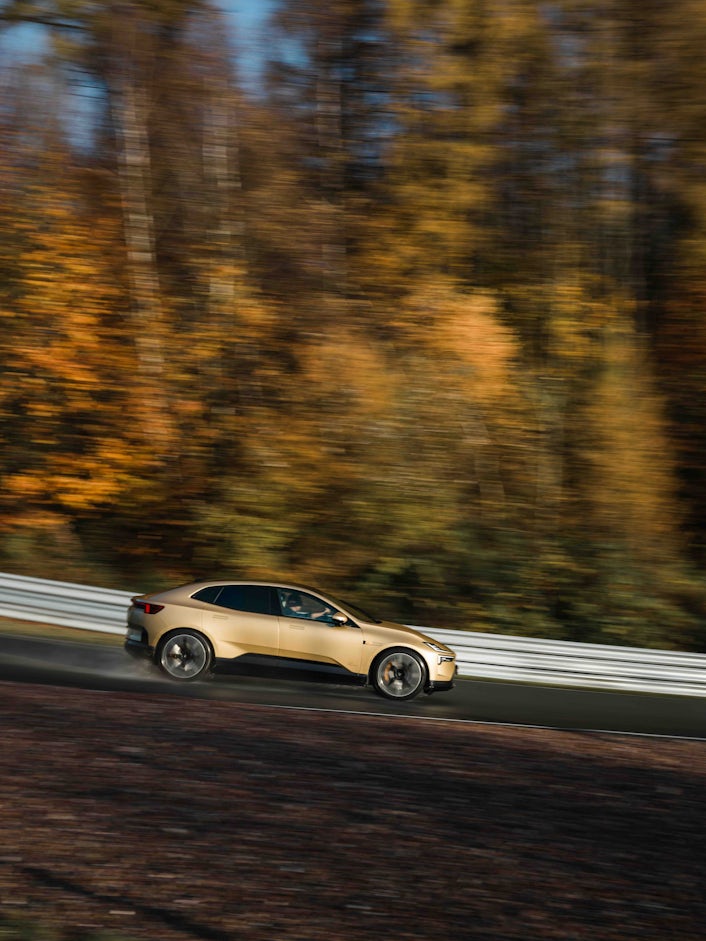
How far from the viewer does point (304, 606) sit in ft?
41.4

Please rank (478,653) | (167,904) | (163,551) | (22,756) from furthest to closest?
(163,551)
(478,653)
(22,756)
(167,904)

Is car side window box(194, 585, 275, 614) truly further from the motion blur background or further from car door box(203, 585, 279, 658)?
the motion blur background

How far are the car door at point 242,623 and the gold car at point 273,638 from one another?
1cm

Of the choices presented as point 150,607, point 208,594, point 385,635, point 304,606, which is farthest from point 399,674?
point 150,607

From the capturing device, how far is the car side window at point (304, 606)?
12.6 metres

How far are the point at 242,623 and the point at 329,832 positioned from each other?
6.04m

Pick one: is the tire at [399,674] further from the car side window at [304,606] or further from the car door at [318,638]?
the car side window at [304,606]

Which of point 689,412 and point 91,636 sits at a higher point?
point 689,412

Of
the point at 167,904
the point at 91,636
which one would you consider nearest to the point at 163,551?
the point at 91,636

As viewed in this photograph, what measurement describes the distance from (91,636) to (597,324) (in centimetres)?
1159

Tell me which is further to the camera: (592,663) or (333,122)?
(333,122)

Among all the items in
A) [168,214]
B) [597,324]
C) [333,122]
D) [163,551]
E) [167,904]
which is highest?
[333,122]

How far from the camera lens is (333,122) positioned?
72.5 feet

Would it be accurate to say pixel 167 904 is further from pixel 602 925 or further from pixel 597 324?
pixel 597 324
